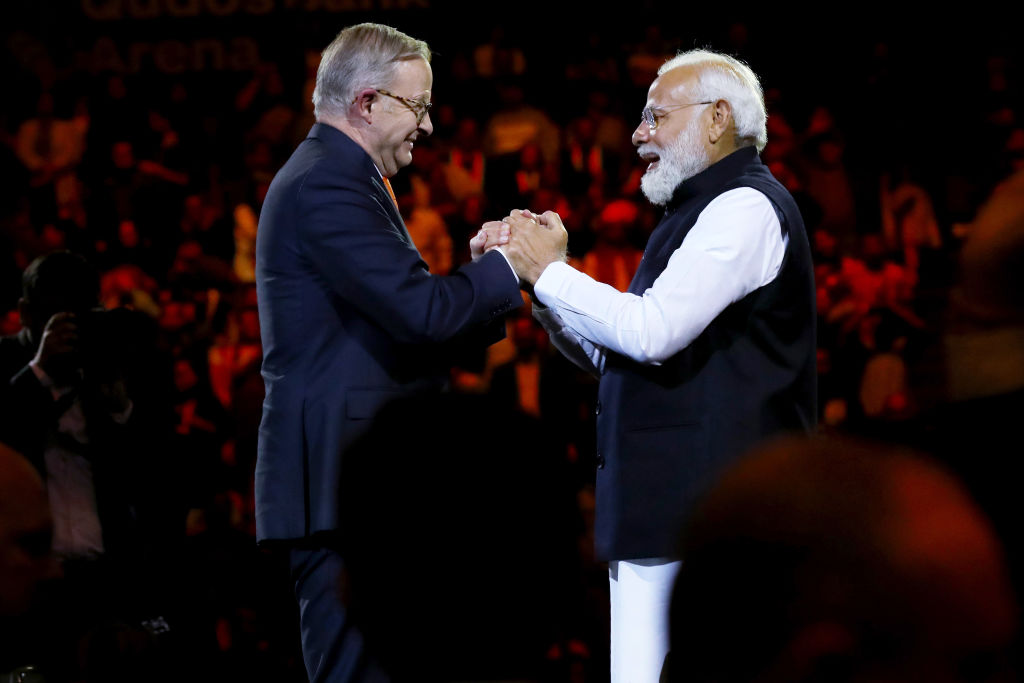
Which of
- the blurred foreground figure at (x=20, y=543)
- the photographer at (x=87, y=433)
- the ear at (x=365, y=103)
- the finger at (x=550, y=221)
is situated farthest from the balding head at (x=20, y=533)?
the photographer at (x=87, y=433)


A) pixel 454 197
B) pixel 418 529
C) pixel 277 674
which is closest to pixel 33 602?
pixel 418 529

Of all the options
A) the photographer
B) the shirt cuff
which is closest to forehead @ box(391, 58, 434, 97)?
the shirt cuff

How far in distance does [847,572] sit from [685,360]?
1769 mm

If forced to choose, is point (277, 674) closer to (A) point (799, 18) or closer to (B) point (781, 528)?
(B) point (781, 528)

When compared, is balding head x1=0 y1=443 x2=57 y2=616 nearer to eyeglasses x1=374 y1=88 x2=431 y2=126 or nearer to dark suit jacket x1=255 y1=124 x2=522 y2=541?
dark suit jacket x1=255 y1=124 x2=522 y2=541

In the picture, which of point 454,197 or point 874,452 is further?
point 454,197

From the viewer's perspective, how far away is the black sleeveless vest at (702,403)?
2.52 meters

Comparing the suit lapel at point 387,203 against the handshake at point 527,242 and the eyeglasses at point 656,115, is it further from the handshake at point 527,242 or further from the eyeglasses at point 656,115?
the eyeglasses at point 656,115

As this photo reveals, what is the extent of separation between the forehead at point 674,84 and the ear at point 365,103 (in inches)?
26.3

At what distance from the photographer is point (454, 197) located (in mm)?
8391

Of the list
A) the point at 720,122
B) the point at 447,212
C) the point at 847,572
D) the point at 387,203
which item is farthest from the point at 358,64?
the point at 447,212

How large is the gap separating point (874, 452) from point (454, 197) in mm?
7677

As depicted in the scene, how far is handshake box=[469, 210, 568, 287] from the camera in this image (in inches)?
108

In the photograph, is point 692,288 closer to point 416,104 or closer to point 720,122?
point 720,122
